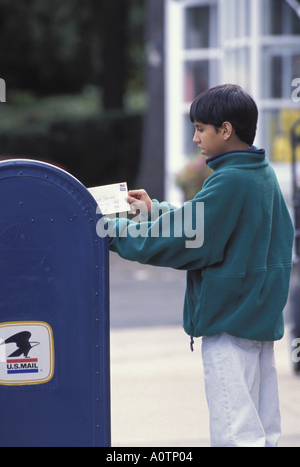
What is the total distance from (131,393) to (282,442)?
3.86 feet

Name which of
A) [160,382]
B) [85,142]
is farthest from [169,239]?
[85,142]

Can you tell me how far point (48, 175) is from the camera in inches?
91.2

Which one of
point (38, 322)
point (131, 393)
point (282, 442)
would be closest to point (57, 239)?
point (38, 322)

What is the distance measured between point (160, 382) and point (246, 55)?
7.09m

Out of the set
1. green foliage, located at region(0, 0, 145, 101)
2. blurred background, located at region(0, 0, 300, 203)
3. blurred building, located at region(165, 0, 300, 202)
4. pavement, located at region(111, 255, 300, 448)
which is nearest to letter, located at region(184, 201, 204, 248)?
pavement, located at region(111, 255, 300, 448)

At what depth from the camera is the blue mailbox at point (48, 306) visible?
2299 mm

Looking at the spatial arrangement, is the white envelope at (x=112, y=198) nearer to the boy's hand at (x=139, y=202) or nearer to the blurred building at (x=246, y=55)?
the boy's hand at (x=139, y=202)

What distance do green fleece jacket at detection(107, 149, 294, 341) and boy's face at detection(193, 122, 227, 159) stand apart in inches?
1.7

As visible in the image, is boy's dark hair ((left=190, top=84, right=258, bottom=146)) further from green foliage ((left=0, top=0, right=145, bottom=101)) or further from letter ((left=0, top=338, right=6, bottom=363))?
green foliage ((left=0, top=0, right=145, bottom=101))

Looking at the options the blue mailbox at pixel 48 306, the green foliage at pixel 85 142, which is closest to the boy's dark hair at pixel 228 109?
A: the blue mailbox at pixel 48 306

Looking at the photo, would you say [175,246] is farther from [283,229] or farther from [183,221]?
[283,229]

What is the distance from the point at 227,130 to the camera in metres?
2.31

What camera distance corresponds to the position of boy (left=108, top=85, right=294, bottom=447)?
7.41 ft

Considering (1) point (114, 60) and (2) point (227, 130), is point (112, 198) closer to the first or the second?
(2) point (227, 130)
